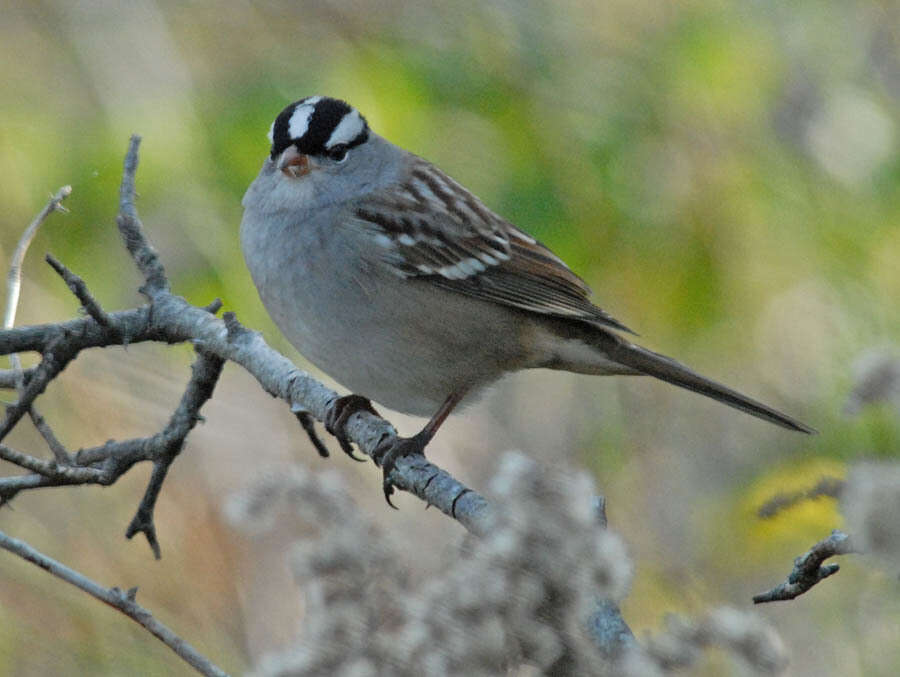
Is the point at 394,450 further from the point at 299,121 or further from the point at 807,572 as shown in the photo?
the point at 807,572

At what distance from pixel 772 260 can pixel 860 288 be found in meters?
0.43

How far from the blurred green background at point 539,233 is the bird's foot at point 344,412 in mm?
378

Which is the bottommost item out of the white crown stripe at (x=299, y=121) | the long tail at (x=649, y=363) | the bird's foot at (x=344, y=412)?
the bird's foot at (x=344, y=412)

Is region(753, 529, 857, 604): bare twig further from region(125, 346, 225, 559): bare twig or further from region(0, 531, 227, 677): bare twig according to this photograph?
region(125, 346, 225, 559): bare twig

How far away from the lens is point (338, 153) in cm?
290

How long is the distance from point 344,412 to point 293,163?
1.94 feet

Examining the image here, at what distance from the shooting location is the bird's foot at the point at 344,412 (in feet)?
8.56

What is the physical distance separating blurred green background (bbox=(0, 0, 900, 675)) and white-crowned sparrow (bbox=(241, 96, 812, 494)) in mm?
123

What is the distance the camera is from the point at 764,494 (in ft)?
9.74

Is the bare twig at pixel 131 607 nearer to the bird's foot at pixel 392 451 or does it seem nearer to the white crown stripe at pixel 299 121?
the bird's foot at pixel 392 451

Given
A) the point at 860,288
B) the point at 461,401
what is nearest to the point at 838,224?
the point at 860,288

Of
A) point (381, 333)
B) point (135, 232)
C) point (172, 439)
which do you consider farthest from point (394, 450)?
point (135, 232)

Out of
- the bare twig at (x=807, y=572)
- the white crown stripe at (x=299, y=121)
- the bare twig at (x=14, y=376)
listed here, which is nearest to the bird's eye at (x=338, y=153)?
the white crown stripe at (x=299, y=121)

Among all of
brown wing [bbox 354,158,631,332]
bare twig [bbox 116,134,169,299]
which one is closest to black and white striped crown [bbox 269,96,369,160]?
brown wing [bbox 354,158,631,332]
